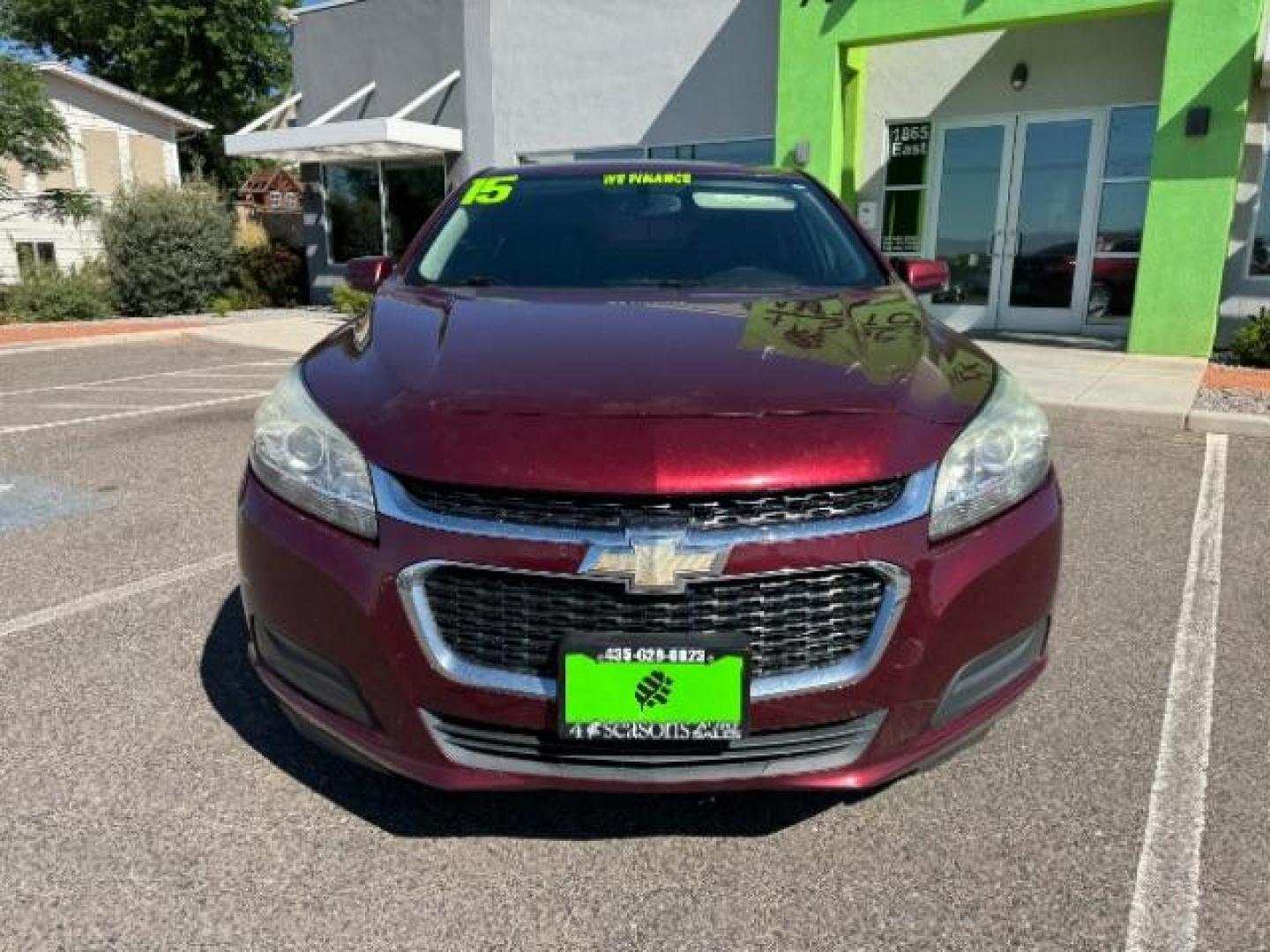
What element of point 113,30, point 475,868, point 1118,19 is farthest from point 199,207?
point 113,30

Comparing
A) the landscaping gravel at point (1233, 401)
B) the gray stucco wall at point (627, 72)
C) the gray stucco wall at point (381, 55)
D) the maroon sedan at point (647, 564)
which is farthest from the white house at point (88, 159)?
the maroon sedan at point (647, 564)

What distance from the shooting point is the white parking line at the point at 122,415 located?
6.73 m

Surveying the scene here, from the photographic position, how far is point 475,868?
2023 millimetres

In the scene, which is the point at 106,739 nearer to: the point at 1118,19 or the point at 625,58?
the point at 1118,19

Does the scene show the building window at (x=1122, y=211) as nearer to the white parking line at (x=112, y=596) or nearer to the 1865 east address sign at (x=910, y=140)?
the 1865 east address sign at (x=910, y=140)

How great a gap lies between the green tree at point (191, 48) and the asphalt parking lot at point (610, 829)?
32299 mm

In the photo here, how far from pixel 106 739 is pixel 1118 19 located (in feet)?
40.2

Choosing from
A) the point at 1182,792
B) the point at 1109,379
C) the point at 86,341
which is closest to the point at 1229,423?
the point at 1109,379

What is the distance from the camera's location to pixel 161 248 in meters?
16.1

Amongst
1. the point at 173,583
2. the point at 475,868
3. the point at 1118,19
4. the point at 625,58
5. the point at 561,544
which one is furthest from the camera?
the point at 625,58

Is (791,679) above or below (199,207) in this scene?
below

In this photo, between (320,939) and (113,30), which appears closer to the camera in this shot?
(320,939)

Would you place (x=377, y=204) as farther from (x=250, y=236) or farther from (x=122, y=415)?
(x=122, y=415)

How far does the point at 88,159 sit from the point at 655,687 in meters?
29.3
